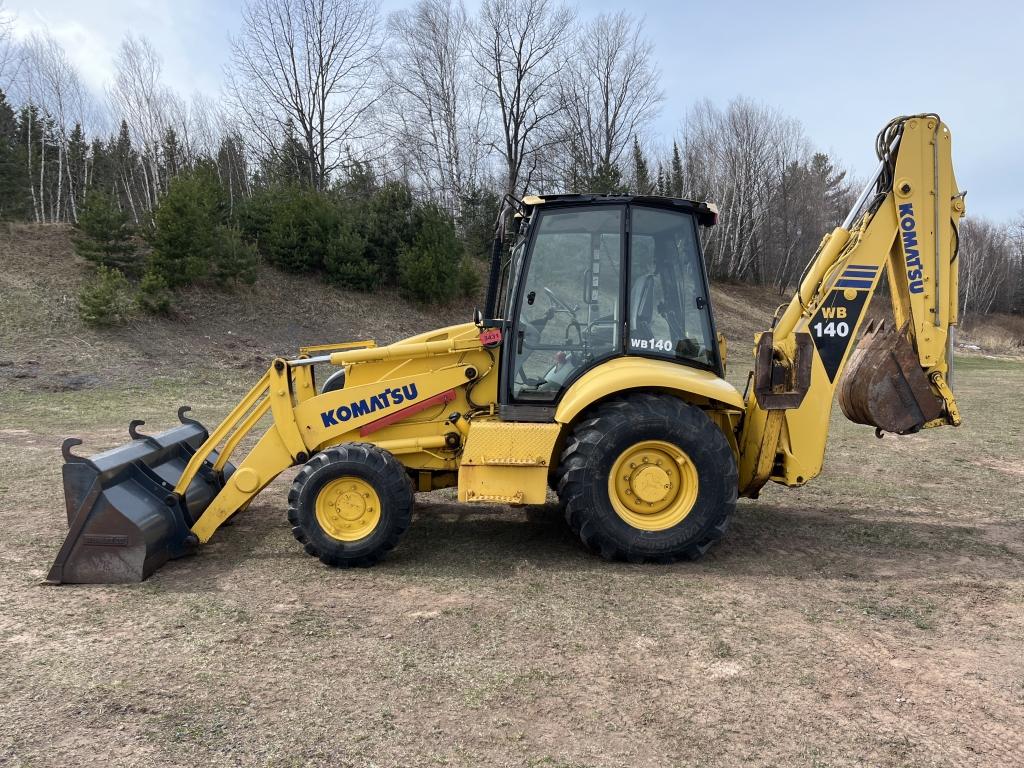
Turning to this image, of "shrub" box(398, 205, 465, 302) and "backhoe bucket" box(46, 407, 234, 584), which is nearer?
"backhoe bucket" box(46, 407, 234, 584)

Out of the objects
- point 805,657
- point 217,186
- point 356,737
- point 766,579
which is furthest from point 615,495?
Result: point 217,186

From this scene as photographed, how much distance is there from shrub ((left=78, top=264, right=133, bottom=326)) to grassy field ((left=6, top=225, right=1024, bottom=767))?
12.0m

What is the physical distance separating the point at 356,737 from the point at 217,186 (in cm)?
2138

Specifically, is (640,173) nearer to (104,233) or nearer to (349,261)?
(349,261)

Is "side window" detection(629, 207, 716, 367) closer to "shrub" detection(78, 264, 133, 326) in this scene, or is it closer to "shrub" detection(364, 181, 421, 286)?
"shrub" detection(78, 264, 133, 326)

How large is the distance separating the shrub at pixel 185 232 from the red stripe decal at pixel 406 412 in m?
15.6

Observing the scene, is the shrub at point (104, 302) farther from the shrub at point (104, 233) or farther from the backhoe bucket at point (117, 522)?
the backhoe bucket at point (117, 522)

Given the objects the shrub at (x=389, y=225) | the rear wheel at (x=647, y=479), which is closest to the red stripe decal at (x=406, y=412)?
the rear wheel at (x=647, y=479)

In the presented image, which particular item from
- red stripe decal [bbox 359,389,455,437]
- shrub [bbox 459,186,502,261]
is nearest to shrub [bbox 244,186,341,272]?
shrub [bbox 459,186,502,261]

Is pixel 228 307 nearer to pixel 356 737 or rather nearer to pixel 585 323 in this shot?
pixel 585 323

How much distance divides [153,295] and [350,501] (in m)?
15.8

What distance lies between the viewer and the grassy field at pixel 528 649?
272 centimetres

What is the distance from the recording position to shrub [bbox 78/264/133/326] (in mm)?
16391

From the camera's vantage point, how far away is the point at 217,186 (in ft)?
69.1
